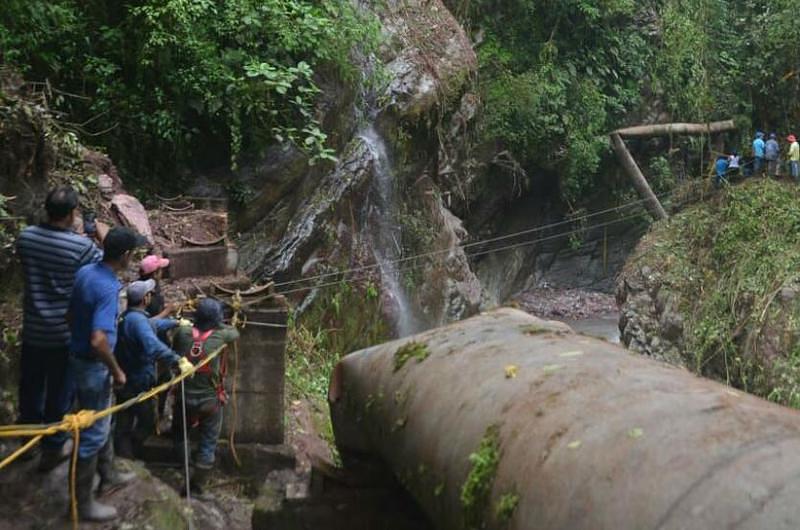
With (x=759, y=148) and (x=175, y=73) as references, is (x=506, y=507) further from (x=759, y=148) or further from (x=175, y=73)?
(x=759, y=148)

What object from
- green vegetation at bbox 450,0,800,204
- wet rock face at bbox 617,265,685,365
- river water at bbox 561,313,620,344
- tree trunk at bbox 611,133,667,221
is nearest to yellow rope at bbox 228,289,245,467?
wet rock face at bbox 617,265,685,365

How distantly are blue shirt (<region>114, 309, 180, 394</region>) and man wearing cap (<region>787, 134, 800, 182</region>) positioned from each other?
14.1 m

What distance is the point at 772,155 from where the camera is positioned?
1590cm

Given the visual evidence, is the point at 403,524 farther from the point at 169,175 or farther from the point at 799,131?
the point at 799,131

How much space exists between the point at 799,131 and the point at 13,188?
16.0 meters

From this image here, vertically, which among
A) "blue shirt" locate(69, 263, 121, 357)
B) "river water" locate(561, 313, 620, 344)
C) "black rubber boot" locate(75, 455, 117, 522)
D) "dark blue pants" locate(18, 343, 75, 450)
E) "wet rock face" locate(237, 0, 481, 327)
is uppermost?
"wet rock face" locate(237, 0, 481, 327)

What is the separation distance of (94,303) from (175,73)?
589 centimetres

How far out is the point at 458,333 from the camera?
11.3ft

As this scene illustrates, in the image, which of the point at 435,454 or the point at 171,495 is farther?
the point at 171,495

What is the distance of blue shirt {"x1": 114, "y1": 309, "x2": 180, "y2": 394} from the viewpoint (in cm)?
460

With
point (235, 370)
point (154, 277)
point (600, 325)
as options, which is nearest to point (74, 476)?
point (154, 277)

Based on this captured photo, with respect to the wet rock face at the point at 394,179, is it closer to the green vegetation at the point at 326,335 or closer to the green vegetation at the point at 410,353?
the green vegetation at the point at 326,335

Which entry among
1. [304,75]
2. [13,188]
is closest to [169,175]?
[304,75]

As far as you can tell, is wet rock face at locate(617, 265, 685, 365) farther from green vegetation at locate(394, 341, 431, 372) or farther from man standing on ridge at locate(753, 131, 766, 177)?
green vegetation at locate(394, 341, 431, 372)
